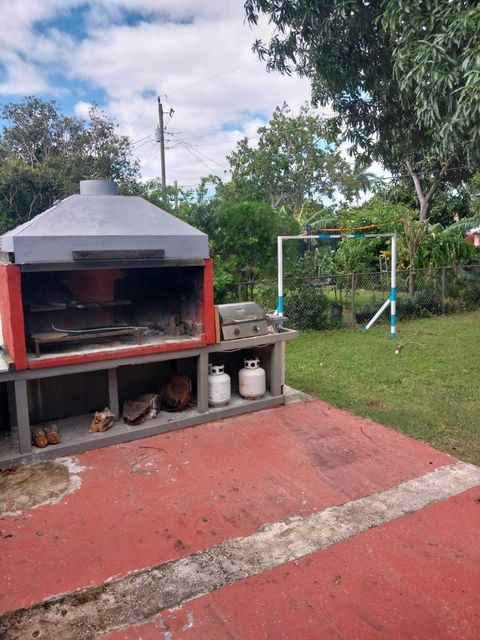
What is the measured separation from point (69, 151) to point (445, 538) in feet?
57.1

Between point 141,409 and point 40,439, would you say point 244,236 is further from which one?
point 40,439

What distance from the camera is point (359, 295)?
12.7m

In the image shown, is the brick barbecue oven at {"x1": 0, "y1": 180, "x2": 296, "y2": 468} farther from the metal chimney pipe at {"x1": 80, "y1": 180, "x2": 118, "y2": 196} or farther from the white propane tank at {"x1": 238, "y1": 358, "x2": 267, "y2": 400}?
the white propane tank at {"x1": 238, "y1": 358, "x2": 267, "y2": 400}

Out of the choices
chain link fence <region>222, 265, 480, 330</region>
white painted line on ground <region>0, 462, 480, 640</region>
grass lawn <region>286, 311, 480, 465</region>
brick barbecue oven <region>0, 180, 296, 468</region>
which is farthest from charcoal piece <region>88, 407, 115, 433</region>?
chain link fence <region>222, 265, 480, 330</region>

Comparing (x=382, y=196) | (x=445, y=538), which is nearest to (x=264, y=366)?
(x=445, y=538)

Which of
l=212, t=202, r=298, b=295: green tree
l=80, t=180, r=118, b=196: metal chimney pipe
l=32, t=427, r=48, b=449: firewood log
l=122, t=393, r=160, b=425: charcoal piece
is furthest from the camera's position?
l=212, t=202, r=298, b=295: green tree

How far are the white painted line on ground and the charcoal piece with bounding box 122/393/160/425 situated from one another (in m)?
2.03

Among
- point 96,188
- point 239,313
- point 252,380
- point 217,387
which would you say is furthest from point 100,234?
point 252,380

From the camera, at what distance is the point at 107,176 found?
16547mm

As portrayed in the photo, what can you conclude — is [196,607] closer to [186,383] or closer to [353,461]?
[353,461]

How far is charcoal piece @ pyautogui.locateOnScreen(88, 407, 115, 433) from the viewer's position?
15.3 ft

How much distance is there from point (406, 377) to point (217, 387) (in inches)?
113

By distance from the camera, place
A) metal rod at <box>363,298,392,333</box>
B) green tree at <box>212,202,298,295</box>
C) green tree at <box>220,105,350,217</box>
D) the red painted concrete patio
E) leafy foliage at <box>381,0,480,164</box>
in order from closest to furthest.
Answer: the red painted concrete patio
leafy foliage at <box>381,0,480,164</box>
green tree at <box>212,202,298,295</box>
metal rod at <box>363,298,392,333</box>
green tree at <box>220,105,350,217</box>

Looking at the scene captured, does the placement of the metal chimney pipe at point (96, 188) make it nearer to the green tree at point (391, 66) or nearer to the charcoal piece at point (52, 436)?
the charcoal piece at point (52, 436)
